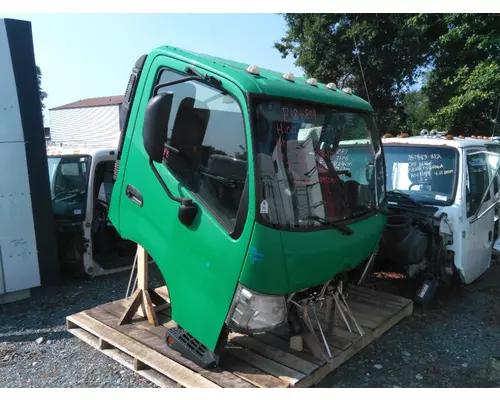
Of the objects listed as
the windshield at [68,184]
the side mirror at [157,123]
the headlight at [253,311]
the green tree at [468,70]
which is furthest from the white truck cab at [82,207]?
the green tree at [468,70]

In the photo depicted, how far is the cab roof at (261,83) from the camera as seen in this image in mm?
2824

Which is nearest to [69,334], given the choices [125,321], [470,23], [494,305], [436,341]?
[125,321]

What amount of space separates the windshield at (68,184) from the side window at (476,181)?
16.2 feet

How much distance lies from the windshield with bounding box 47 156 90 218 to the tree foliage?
25.0ft

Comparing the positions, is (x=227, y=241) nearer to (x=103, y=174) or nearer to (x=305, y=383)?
(x=305, y=383)

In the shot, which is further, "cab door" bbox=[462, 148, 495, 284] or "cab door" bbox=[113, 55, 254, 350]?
"cab door" bbox=[462, 148, 495, 284]

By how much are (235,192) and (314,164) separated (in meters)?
0.72

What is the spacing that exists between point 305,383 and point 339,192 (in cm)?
149

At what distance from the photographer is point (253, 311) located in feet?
9.25

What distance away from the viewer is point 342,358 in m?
3.45

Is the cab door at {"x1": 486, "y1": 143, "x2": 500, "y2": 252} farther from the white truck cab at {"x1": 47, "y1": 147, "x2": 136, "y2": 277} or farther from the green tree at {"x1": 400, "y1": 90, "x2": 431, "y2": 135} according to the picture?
the green tree at {"x1": 400, "y1": 90, "x2": 431, "y2": 135}

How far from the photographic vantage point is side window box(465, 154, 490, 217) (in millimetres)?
4918

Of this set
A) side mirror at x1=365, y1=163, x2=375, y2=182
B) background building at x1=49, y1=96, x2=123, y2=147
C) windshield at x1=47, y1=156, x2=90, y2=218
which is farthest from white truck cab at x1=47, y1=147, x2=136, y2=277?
background building at x1=49, y1=96, x2=123, y2=147

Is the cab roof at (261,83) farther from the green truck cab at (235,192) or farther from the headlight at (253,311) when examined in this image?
the headlight at (253,311)
